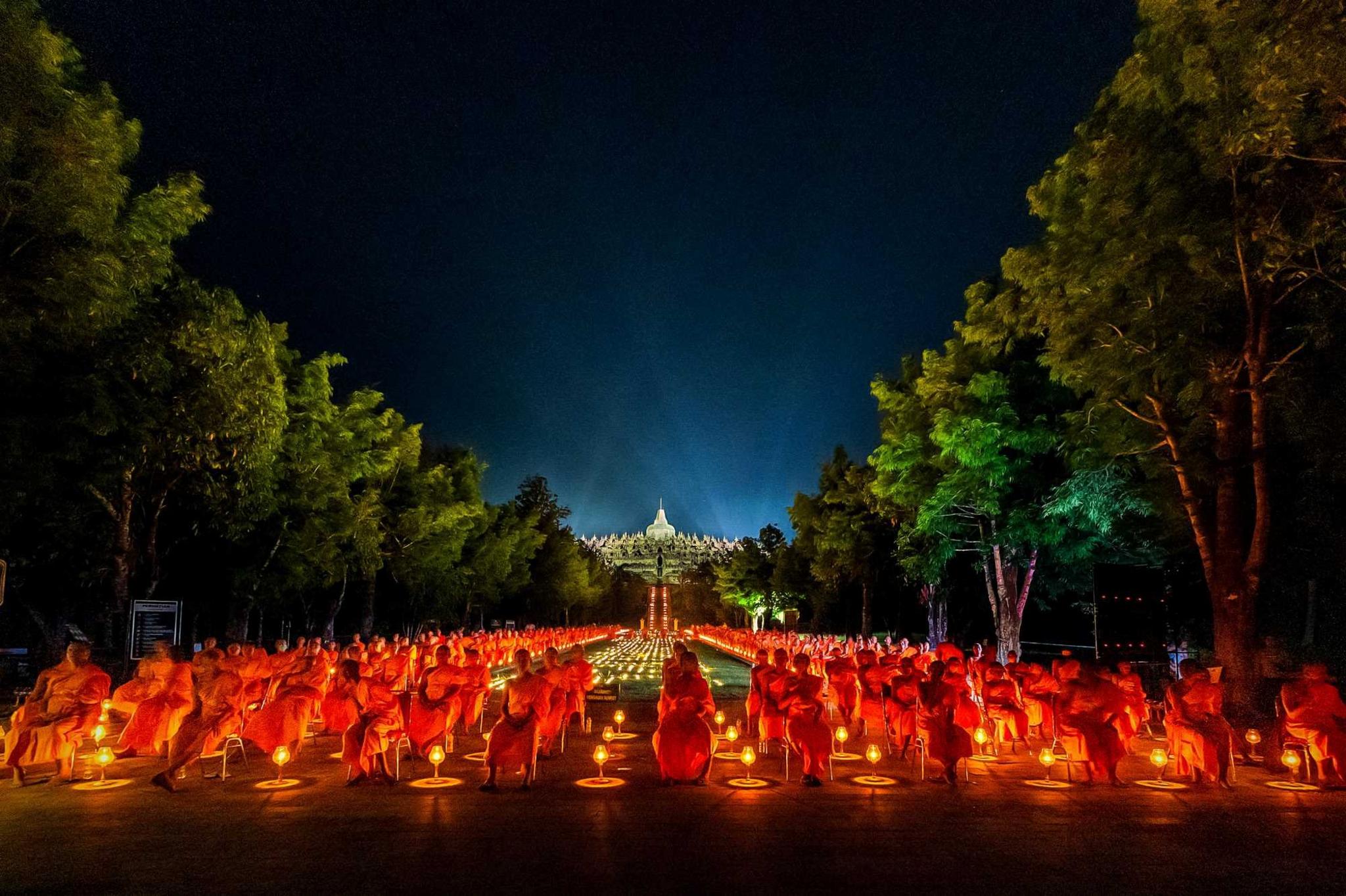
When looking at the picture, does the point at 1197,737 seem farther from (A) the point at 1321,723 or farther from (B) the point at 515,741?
(B) the point at 515,741

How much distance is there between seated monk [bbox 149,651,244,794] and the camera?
10.5 metres

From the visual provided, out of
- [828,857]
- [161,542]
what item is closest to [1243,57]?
[828,857]

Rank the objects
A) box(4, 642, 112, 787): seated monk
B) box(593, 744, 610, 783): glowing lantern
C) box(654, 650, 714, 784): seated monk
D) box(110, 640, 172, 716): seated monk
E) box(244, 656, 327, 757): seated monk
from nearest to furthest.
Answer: box(4, 642, 112, 787): seated monk → box(654, 650, 714, 784): seated monk → box(593, 744, 610, 783): glowing lantern → box(244, 656, 327, 757): seated monk → box(110, 640, 172, 716): seated monk

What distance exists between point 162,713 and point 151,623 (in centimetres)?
798

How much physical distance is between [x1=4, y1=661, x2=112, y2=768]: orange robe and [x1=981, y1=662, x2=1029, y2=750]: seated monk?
1201 cm

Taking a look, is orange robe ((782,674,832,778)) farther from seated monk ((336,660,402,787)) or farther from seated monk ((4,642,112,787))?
seated monk ((4,642,112,787))

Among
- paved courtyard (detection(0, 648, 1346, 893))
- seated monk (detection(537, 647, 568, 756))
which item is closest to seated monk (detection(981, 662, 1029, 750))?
paved courtyard (detection(0, 648, 1346, 893))

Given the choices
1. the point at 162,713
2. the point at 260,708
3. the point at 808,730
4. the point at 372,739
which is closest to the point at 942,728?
the point at 808,730

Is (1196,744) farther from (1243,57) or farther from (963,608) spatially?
(963,608)

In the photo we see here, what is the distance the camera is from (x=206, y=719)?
1089cm

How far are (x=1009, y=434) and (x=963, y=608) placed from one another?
1911 cm

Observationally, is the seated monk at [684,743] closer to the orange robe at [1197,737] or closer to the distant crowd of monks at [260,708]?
the distant crowd of monks at [260,708]

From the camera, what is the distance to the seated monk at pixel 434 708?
39.6 ft

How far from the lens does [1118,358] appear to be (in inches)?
631
